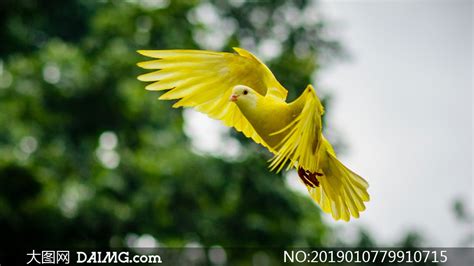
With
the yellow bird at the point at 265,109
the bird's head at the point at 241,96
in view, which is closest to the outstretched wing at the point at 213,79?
the yellow bird at the point at 265,109

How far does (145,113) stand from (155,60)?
8.83 meters

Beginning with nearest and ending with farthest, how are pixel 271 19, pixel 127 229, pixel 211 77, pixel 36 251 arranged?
pixel 211 77, pixel 36 251, pixel 127 229, pixel 271 19

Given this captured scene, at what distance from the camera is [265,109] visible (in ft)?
3.77

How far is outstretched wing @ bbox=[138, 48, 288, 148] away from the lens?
1302mm

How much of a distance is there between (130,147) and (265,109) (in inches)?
368

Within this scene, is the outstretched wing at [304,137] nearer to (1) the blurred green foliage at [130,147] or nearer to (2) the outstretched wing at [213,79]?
(2) the outstretched wing at [213,79]

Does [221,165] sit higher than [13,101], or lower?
lower

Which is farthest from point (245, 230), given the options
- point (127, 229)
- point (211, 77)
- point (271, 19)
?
point (211, 77)

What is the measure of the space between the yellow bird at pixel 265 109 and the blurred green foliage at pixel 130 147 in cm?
652

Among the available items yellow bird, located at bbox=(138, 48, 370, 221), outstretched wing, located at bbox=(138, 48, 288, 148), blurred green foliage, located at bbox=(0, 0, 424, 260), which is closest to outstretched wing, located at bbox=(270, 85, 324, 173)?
yellow bird, located at bbox=(138, 48, 370, 221)

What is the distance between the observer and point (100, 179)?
30.7 feet

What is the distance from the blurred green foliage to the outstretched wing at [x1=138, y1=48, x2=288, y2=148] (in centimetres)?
651

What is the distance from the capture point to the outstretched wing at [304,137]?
3.53ft

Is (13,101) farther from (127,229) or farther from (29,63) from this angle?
(127,229)
